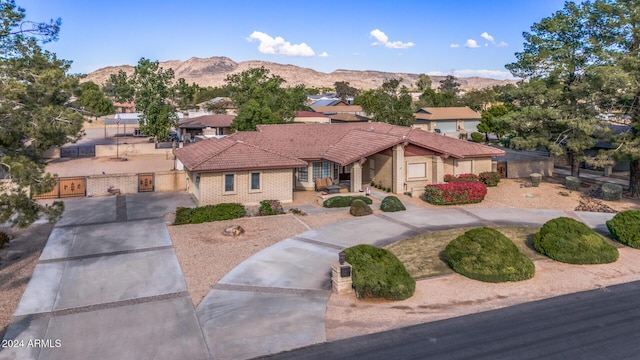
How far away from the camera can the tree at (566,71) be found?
3347 cm

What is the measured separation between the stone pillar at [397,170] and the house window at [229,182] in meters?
11.5

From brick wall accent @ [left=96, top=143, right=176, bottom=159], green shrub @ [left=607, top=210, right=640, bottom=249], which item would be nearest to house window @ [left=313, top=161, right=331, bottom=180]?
green shrub @ [left=607, top=210, right=640, bottom=249]

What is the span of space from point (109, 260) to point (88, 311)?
502cm

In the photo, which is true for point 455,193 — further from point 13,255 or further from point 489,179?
point 13,255

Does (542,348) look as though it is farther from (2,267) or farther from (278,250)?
(2,267)

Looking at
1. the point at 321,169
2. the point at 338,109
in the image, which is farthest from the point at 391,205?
the point at 338,109

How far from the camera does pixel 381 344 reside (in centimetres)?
1230

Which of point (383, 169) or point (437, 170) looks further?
point (383, 169)

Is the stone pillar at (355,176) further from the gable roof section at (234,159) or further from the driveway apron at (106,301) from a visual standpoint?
the driveway apron at (106,301)

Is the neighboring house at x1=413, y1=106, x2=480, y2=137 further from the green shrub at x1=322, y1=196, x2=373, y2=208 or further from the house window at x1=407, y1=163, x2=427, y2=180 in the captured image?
the green shrub at x1=322, y1=196, x2=373, y2=208

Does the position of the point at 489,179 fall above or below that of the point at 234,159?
below

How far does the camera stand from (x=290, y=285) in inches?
648

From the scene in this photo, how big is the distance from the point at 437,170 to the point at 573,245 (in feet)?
50.5

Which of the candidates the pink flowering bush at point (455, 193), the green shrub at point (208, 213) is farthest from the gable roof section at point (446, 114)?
the green shrub at point (208, 213)
